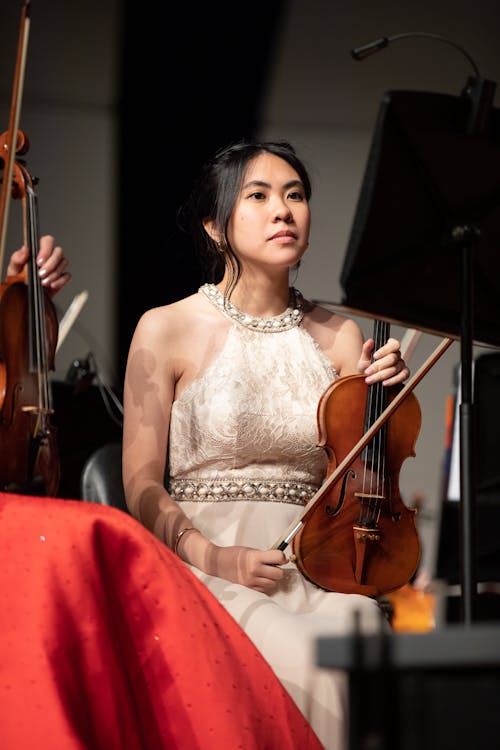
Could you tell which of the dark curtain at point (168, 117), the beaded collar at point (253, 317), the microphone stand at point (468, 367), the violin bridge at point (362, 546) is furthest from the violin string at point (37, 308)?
the dark curtain at point (168, 117)

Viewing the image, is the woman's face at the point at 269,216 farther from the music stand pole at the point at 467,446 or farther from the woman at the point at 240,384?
the music stand pole at the point at 467,446

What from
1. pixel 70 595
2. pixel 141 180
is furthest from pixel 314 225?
pixel 70 595

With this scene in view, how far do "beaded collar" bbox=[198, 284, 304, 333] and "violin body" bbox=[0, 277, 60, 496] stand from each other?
36 centimetres

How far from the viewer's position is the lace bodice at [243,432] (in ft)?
6.07

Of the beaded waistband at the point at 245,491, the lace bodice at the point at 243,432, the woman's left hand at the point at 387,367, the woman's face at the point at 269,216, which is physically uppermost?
the woman's face at the point at 269,216

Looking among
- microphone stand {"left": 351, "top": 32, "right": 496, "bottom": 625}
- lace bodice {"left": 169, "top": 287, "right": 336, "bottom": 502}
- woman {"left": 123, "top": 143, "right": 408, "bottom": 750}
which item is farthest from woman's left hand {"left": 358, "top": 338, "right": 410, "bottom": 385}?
microphone stand {"left": 351, "top": 32, "right": 496, "bottom": 625}

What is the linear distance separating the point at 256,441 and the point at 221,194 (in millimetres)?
494

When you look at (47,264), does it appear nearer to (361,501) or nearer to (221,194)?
(221,194)

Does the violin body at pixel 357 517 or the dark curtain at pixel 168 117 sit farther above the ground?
the dark curtain at pixel 168 117

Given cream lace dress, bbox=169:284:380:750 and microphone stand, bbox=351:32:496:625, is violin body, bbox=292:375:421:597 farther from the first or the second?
microphone stand, bbox=351:32:496:625

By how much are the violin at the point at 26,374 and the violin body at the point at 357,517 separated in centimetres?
47

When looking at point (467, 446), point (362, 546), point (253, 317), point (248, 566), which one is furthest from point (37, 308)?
point (467, 446)

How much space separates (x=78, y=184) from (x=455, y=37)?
68.8 inches

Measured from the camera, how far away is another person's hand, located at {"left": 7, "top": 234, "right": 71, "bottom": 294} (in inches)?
71.2
